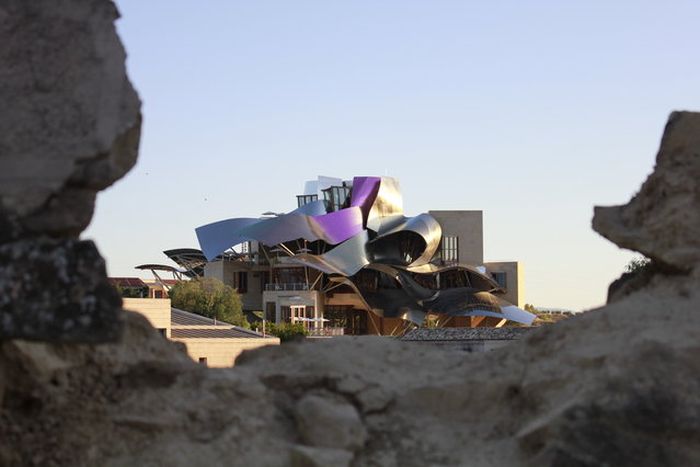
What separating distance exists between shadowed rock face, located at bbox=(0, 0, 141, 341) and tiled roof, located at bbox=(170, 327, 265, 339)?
33.3 meters

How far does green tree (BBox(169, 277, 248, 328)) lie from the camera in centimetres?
6234

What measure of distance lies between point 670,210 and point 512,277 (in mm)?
86969

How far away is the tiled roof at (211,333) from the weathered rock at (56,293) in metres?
34.2

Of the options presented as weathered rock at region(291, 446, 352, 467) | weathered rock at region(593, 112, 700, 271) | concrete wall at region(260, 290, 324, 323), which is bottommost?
weathered rock at region(291, 446, 352, 467)

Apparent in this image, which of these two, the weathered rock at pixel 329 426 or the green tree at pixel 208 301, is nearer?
the weathered rock at pixel 329 426

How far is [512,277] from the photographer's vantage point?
94.1 metres

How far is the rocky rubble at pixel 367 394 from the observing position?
21.5ft

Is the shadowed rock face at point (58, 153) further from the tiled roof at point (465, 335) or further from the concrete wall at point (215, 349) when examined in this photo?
the concrete wall at point (215, 349)

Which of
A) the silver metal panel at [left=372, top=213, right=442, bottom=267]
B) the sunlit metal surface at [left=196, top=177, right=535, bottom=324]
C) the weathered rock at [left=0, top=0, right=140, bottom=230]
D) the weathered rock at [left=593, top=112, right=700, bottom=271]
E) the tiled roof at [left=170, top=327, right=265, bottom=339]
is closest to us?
the weathered rock at [left=0, top=0, right=140, bottom=230]

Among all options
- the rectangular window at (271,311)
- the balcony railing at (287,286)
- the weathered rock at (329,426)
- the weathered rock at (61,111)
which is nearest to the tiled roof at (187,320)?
the balcony railing at (287,286)

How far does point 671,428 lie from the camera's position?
6531 millimetres

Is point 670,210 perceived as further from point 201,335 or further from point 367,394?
point 201,335

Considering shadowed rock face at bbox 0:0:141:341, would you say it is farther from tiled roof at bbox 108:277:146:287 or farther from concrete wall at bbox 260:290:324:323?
tiled roof at bbox 108:277:146:287

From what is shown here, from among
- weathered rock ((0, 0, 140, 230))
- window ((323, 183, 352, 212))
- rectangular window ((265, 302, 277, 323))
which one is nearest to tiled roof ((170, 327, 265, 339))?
weathered rock ((0, 0, 140, 230))
